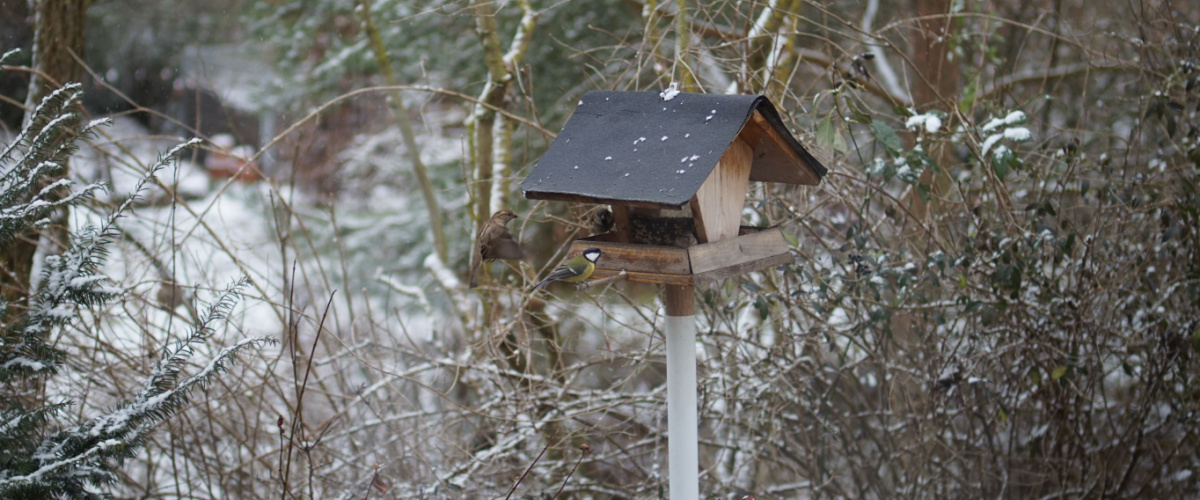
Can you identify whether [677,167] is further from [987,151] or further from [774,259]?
[987,151]

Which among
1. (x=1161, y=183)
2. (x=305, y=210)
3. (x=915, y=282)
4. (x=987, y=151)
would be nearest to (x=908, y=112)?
(x=987, y=151)

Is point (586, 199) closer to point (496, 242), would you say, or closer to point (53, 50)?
point (496, 242)

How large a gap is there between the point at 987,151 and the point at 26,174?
2.28m

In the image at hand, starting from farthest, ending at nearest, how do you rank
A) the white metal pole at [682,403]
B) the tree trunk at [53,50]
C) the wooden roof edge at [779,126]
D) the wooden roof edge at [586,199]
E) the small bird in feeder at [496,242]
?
the tree trunk at [53,50] < the small bird in feeder at [496,242] < the white metal pole at [682,403] < the wooden roof edge at [779,126] < the wooden roof edge at [586,199]

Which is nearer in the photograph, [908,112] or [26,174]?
[26,174]

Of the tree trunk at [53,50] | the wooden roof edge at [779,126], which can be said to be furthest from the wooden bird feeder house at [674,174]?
the tree trunk at [53,50]

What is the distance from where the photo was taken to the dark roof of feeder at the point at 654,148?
4.93ft

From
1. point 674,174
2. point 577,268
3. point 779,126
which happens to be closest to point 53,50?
point 577,268

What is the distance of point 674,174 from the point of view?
1.50m

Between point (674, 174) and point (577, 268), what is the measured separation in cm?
28

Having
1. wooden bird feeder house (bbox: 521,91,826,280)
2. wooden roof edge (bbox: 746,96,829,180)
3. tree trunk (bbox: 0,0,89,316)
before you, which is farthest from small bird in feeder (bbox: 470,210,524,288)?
tree trunk (bbox: 0,0,89,316)

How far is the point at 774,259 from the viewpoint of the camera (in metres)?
1.75

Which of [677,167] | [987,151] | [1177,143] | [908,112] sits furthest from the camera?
[1177,143]

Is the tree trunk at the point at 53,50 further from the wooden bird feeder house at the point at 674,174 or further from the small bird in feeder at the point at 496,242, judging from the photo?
the wooden bird feeder house at the point at 674,174
